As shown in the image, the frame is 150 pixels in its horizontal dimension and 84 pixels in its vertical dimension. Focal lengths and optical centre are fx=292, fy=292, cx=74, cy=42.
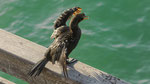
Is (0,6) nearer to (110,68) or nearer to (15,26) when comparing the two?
(15,26)

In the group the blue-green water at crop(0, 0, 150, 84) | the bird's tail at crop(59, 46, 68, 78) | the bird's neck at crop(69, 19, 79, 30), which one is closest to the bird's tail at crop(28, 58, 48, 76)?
the bird's tail at crop(59, 46, 68, 78)

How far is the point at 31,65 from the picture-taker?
297cm

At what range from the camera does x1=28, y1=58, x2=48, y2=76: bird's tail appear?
281cm

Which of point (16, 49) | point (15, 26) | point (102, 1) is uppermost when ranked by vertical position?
point (102, 1)

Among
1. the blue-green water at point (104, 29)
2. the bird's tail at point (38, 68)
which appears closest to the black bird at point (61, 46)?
the bird's tail at point (38, 68)

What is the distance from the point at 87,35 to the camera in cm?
690

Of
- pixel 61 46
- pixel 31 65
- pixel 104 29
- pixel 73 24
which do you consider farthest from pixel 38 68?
pixel 104 29

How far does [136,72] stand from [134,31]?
3.76 feet

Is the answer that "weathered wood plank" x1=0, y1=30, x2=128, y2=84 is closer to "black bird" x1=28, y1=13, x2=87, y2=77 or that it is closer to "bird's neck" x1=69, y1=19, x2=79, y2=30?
"black bird" x1=28, y1=13, x2=87, y2=77

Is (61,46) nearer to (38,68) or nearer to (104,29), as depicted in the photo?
(38,68)

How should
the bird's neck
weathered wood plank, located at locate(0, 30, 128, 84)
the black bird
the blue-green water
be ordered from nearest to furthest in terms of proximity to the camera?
weathered wood plank, located at locate(0, 30, 128, 84), the black bird, the bird's neck, the blue-green water

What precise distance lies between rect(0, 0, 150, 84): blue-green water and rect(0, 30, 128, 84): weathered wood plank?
327cm

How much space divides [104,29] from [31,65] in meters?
4.21

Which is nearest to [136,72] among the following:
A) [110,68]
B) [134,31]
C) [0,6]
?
[110,68]
